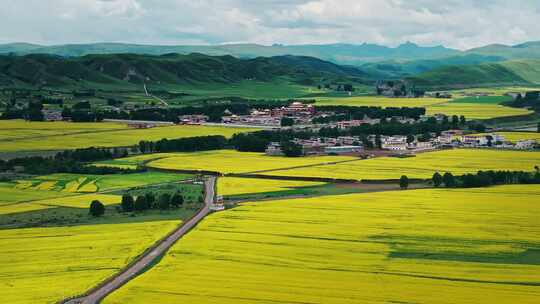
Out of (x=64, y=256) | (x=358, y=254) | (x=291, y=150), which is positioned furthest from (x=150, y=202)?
(x=291, y=150)

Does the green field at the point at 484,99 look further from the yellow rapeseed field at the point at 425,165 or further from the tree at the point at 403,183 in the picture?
the tree at the point at 403,183

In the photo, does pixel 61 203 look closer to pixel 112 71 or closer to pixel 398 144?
pixel 398 144

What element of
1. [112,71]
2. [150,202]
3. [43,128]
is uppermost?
[112,71]

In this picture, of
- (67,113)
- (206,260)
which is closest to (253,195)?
(206,260)

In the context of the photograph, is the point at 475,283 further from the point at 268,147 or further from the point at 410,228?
the point at 268,147

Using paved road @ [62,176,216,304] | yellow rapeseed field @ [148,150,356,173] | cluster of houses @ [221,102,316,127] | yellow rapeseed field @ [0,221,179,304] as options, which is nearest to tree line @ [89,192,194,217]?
paved road @ [62,176,216,304]
